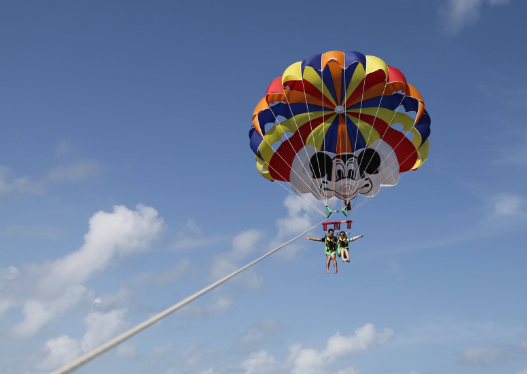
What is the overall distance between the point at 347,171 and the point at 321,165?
870 millimetres

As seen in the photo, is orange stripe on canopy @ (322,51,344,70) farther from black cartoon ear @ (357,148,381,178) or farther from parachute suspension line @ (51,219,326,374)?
parachute suspension line @ (51,219,326,374)

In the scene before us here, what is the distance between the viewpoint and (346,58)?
1351cm

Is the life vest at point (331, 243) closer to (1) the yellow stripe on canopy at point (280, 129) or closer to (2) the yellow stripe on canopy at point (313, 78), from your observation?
(1) the yellow stripe on canopy at point (280, 129)

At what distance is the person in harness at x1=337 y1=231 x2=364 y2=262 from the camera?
44.5ft

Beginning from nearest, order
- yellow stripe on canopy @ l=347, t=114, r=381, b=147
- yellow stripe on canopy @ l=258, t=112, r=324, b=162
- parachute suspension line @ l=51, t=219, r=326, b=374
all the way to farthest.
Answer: parachute suspension line @ l=51, t=219, r=326, b=374 < yellow stripe on canopy @ l=258, t=112, r=324, b=162 < yellow stripe on canopy @ l=347, t=114, r=381, b=147

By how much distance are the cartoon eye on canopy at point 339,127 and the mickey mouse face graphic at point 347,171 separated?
3 cm

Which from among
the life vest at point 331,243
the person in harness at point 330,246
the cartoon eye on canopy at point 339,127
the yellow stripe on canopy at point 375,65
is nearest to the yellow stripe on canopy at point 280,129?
the cartoon eye on canopy at point 339,127

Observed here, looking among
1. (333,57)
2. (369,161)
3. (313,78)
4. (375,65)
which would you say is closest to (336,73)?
(313,78)

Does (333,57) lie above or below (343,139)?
above

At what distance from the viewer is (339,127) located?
15.5 m

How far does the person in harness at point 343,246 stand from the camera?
13570 millimetres

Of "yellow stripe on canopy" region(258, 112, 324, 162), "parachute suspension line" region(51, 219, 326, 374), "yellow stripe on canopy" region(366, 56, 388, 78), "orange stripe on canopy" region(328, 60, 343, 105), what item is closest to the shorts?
"yellow stripe on canopy" region(258, 112, 324, 162)

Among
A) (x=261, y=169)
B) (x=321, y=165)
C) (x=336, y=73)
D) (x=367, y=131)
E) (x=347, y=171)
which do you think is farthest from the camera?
(x=261, y=169)

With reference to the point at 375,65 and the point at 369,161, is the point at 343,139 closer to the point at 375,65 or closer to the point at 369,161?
the point at 369,161
